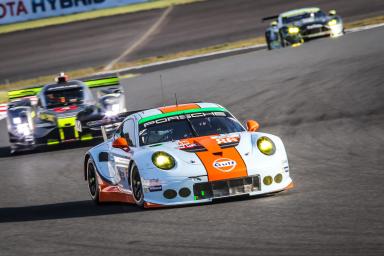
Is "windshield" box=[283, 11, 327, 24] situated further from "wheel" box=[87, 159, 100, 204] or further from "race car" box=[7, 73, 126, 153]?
"wheel" box=[87, 159, 100, 204]

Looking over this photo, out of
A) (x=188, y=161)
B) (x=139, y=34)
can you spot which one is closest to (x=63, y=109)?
(x=188, y=161)

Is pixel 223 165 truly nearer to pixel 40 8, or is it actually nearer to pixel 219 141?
pixel 219 141

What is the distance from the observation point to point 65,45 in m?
41.5

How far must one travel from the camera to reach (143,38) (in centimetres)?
4162

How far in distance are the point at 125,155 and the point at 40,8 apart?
115 ft

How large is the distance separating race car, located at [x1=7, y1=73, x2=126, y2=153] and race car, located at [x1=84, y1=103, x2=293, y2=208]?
624 centimetres

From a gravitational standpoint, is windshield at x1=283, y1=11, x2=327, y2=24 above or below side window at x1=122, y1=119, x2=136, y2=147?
below

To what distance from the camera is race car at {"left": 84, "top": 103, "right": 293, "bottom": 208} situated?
10422 mm

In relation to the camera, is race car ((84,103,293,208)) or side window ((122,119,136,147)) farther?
side window ((122,119,136,147))

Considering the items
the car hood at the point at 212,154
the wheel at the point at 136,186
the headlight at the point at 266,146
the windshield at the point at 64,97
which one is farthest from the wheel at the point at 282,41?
the wheel at the point at 136,186

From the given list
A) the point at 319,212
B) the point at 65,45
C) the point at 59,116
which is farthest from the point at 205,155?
the point at 65,45

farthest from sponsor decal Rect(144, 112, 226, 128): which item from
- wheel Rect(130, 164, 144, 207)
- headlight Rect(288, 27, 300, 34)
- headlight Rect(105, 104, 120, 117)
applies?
headlight Rect(288, 27, 300, 34)

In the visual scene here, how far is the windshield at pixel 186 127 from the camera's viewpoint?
37.8 ft

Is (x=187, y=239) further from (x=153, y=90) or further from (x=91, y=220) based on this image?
(x=153, y=90)
